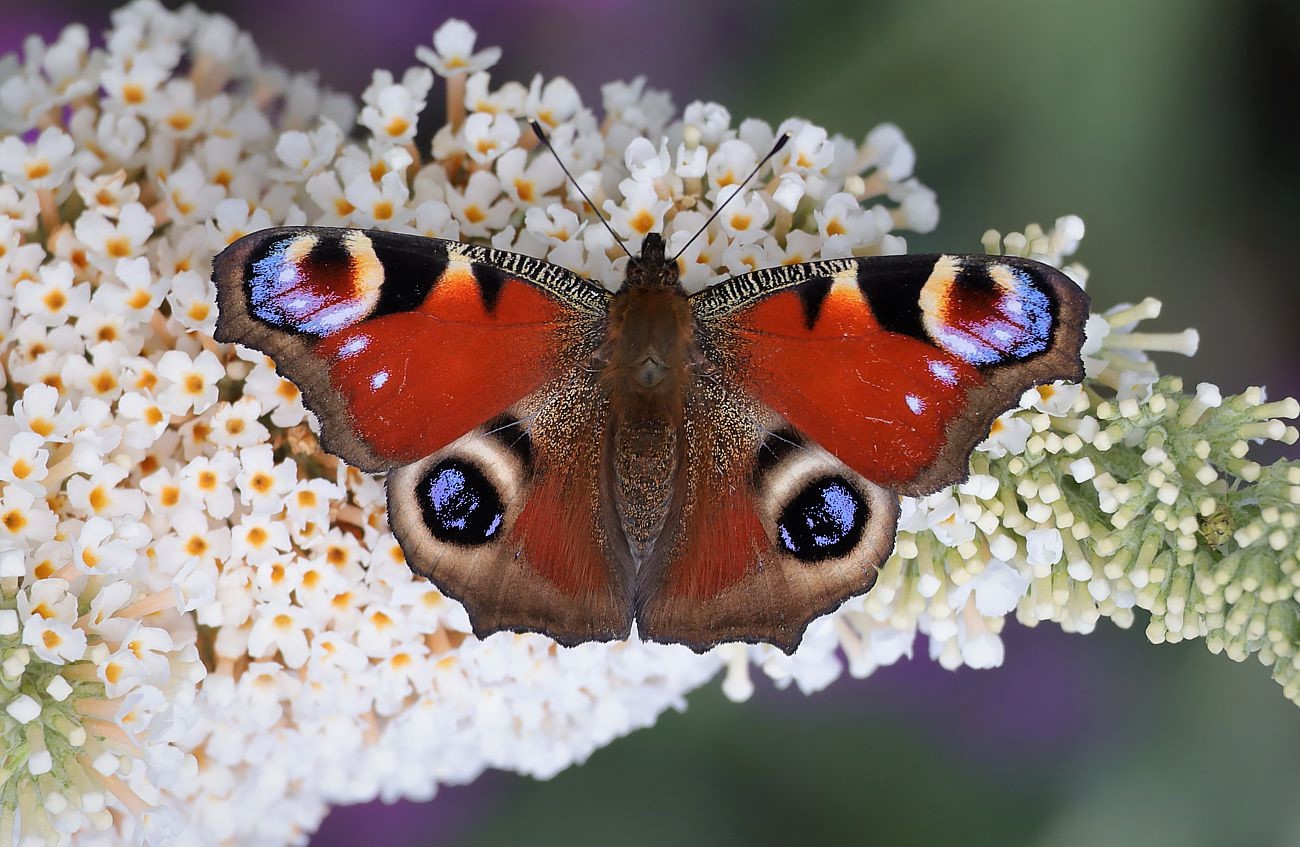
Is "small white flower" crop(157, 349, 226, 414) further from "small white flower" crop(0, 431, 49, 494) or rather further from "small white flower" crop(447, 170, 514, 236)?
"small white flower" crop(447, 170, 514, 236)

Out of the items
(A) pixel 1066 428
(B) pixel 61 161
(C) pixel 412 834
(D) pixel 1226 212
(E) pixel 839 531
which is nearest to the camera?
(E) pixel 839 531

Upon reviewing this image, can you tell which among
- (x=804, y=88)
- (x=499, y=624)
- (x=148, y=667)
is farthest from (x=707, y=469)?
(x=804, y=88)

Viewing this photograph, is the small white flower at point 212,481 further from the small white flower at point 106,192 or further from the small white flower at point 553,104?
the small white flower at point 553,104

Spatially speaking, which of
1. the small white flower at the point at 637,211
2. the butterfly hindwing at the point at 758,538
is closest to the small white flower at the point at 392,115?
the small white flower at the point at 637,211

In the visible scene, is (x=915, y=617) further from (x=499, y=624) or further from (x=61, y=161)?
(x=61, y=161)

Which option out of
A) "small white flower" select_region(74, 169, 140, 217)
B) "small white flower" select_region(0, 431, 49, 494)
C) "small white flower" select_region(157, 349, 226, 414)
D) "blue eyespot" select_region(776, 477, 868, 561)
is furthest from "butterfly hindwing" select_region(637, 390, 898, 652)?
"small white flower" select_region(74, 169, 140, 217)

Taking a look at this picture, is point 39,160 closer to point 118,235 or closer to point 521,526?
point 118,235
